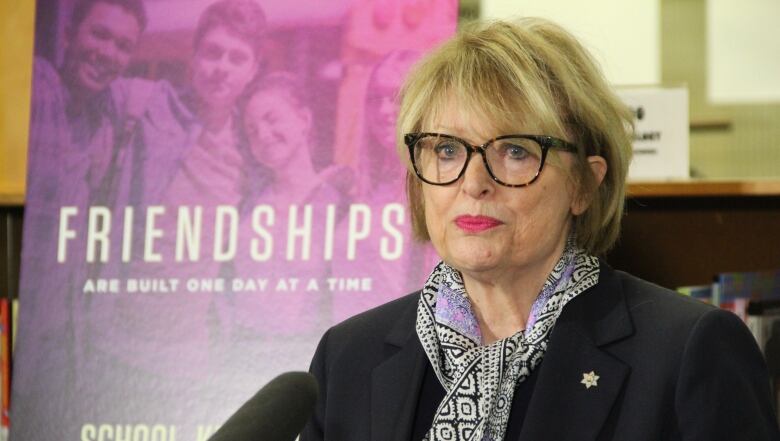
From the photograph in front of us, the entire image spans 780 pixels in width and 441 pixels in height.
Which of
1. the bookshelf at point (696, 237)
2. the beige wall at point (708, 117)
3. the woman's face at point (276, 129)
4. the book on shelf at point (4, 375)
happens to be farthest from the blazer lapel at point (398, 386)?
the beige wall at point (708, 117)

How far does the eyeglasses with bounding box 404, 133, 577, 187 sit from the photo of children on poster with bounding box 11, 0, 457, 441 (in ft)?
1.73

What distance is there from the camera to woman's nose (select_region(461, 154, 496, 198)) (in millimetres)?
1573

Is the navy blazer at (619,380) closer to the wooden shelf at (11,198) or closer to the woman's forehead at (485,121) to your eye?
the woman's forehead at (485,121)

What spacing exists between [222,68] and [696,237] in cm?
110

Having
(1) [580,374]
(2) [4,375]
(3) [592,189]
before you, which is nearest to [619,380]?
(1) [580,374]

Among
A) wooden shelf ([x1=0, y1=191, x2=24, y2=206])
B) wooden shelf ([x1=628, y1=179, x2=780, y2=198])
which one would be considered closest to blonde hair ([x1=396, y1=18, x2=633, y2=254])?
wooden shelf ([x1=628, y1=179, x2=780, y2=198])

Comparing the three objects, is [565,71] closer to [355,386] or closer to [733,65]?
[355,386]

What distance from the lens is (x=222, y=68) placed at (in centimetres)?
225

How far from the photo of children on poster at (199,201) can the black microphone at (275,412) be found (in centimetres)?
119

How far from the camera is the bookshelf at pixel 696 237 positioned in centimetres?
242

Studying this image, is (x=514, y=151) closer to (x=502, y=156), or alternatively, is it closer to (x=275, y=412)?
(x=502, y=156)

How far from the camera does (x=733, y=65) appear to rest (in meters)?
5.01

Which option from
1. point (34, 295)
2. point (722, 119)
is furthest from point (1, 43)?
point (722, 119)

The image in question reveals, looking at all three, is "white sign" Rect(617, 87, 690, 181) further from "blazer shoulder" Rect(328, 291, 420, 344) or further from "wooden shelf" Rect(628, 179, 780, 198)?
"blazer shoulder" Rect(328, 291, 420, 344)
